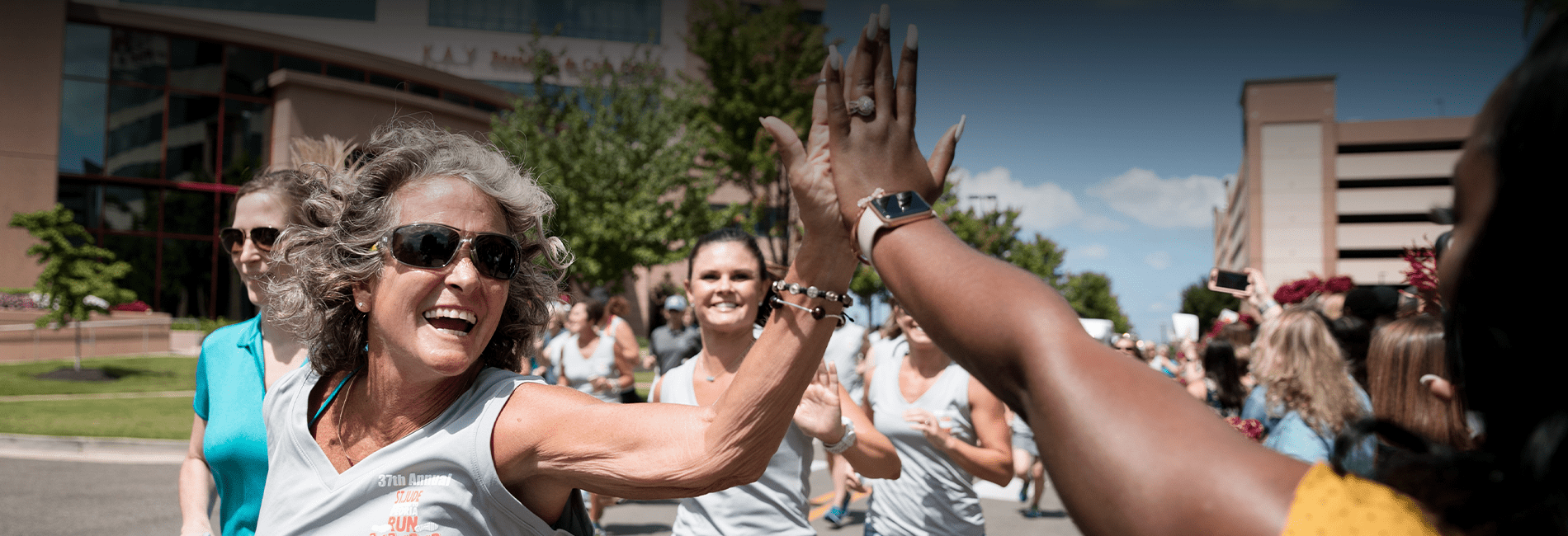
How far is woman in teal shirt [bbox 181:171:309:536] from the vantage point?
2643 millimetres

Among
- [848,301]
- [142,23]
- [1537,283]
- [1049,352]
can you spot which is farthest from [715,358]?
[142,23]

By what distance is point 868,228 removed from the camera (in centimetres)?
123

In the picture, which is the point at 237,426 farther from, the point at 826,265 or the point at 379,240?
the point at 826,265

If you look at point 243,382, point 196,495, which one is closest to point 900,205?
point 243,382

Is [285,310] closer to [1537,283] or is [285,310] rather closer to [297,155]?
[297,155]

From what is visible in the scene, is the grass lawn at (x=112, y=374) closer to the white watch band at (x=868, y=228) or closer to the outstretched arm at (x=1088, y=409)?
the white watch band at (x=868, y=228)

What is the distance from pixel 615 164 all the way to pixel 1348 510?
22.5 m

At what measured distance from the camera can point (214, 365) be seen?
2918 mm

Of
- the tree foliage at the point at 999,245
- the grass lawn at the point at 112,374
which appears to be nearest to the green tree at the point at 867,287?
the tree foliage at the point at 999,245

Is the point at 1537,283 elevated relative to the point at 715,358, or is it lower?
elevated

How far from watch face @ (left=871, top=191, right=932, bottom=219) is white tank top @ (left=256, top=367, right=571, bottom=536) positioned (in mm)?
1095

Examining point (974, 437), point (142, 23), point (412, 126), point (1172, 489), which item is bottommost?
point (974, 437)

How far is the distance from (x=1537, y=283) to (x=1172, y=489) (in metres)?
0.37

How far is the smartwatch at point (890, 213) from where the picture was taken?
119 cm
